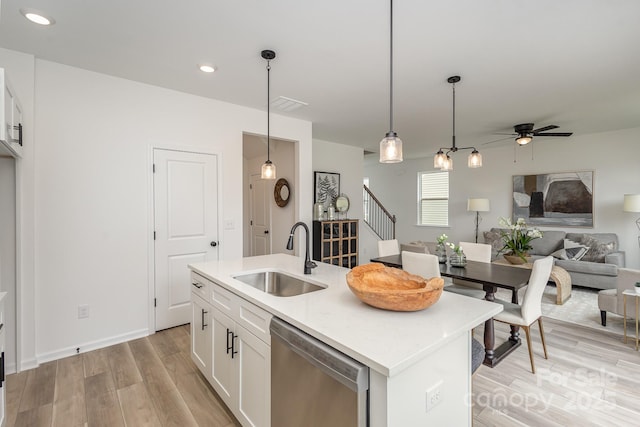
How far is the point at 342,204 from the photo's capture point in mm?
6016

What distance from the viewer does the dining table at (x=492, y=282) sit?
2.60m

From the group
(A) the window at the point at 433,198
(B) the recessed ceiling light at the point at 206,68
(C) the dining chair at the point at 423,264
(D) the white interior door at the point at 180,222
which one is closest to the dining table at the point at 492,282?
(C) the dining chair at the point at 423,264

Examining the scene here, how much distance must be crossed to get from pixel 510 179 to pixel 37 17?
7356 millimetres

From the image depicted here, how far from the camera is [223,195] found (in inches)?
149

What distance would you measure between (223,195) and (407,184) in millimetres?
5572

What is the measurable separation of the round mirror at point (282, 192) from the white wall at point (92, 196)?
1688mm

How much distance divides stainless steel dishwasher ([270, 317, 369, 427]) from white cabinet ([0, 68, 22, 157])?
1988 mm

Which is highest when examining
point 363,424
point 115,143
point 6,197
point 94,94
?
point 94,94

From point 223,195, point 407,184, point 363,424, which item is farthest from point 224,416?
point 407,184

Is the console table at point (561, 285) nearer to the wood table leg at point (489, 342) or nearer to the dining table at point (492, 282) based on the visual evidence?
the dining table at point (492, 282)

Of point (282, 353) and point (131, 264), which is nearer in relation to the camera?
point (282, 353)

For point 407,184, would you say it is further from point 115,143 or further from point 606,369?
point 115,143

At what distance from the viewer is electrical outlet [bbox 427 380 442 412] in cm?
114

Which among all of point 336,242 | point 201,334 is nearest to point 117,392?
point 201,334
